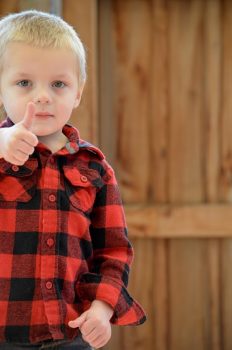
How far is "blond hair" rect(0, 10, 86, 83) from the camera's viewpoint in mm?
985

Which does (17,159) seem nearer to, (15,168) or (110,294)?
(15,168)

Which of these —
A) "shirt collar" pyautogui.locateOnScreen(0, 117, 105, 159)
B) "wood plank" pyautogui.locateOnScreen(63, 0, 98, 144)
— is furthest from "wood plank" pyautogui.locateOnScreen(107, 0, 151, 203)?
"shirt collar" pyautogui.locateOnScreen(0, 117, 105, 159)

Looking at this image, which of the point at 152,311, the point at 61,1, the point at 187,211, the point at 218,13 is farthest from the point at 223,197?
the point at 61,1

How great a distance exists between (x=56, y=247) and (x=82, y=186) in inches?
4.8

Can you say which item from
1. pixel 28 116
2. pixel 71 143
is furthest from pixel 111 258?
pixel 28 116

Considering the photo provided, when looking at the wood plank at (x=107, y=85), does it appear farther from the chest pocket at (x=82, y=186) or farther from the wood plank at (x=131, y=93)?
the chest pocket at (x=82, y=186)

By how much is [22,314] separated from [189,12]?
4.84 feet

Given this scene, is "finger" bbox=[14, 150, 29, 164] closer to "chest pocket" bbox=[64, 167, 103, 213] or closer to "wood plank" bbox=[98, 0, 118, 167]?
"chest pocket" bbox=[64, 167, 103, 213]

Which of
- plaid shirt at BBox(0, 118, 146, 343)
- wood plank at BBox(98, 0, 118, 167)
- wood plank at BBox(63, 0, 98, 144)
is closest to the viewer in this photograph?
plaid shirt at BBox(0, 118, 146, 343)

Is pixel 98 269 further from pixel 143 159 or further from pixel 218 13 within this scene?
pixel 218 13

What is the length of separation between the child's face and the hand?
1.03 feet

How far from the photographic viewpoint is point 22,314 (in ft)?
3.24

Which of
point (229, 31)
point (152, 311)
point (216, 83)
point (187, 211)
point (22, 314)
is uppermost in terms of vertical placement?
point (229, 31)

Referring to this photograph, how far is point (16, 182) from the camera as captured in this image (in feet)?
3.30
